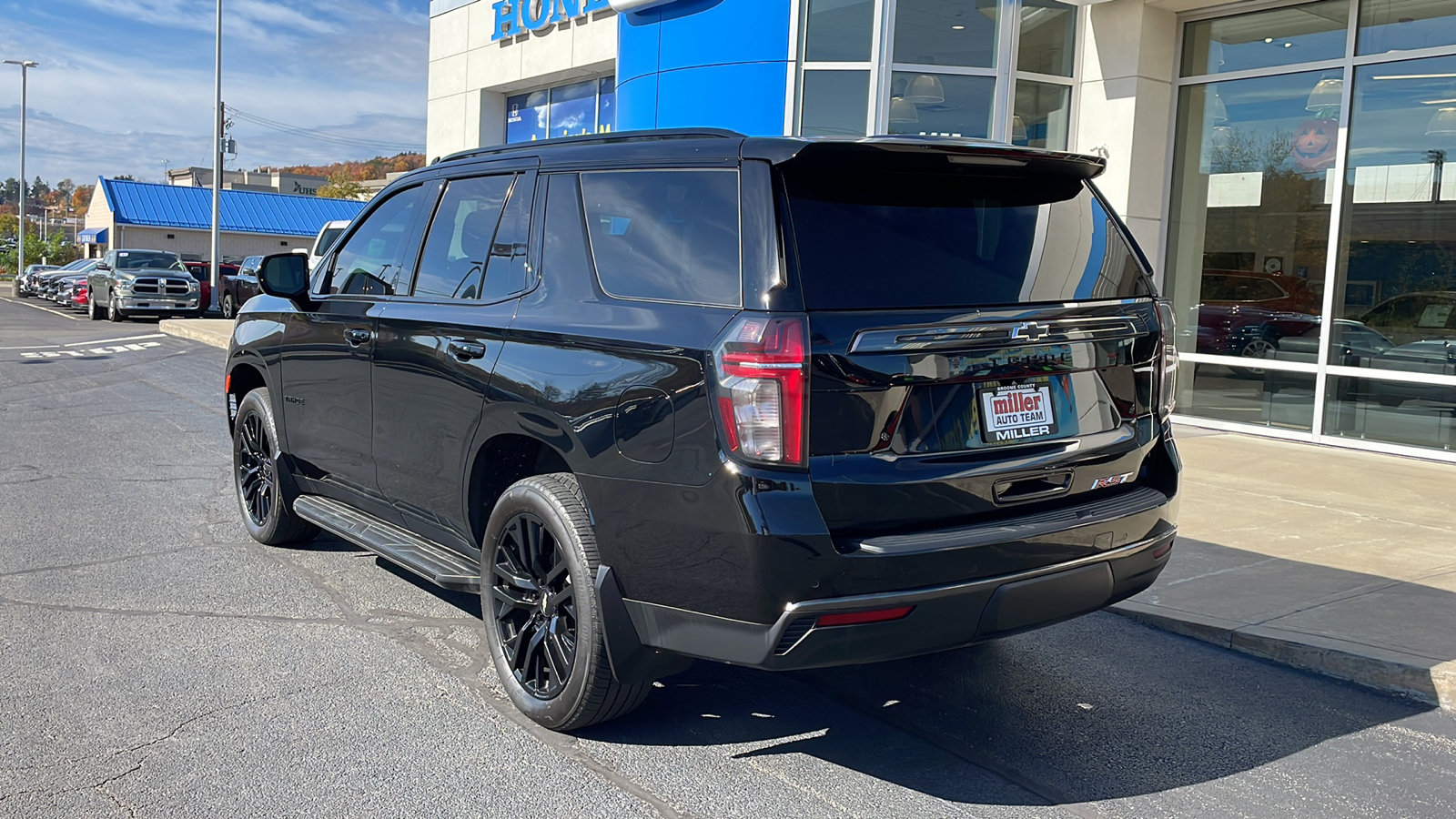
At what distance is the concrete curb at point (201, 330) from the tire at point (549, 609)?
1819 cm

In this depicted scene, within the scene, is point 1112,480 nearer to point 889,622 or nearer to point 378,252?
point 889,622

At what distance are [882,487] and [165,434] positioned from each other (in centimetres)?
889

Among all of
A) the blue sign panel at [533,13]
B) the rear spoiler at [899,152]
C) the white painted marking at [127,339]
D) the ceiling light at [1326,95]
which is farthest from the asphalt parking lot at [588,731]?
the white painted marking at [127,339]

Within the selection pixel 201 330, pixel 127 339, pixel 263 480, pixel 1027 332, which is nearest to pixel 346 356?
pixel 263 480

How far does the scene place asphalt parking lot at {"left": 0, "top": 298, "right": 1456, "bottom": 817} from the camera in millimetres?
3465

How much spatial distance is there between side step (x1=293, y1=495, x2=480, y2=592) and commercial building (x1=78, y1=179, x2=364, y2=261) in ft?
181

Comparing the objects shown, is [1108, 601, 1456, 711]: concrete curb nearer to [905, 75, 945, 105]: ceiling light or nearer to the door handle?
the door handle

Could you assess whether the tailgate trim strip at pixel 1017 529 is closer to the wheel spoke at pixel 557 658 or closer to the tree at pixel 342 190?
the wheel spoke at pixel 557 658

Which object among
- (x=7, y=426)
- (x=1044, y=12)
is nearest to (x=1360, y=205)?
(x=1044, y=12)

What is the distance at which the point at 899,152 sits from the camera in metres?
3.47

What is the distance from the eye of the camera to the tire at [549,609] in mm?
3641

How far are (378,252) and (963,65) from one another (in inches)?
378

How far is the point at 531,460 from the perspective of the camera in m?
4.21

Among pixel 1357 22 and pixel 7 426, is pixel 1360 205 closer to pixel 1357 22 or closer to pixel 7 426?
pixel 1357 22
